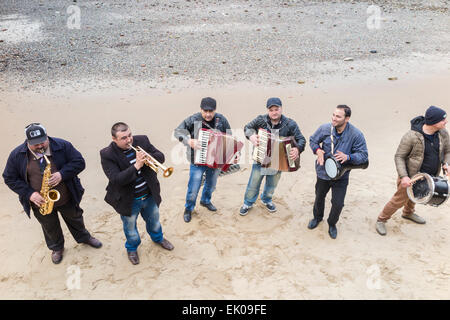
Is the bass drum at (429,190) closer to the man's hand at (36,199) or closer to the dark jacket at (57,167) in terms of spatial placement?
the dark jacket at (57,167)

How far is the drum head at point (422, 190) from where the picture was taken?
4930 millimetres

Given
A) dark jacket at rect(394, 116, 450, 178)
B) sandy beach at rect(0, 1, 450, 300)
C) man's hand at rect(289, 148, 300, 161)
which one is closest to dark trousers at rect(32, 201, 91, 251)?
sandy beach at rect(0, 1, 450, 300)

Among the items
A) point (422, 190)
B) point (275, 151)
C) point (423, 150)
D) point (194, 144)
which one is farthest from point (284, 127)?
point (422, 190)

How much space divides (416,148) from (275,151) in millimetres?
2028

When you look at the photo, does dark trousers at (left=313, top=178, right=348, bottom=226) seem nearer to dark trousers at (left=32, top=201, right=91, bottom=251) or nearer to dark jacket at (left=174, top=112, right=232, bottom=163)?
dark jacket at (left=174, top=112, right=232, bottom=163)

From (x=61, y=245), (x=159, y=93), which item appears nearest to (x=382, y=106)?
(x=159, y=93)

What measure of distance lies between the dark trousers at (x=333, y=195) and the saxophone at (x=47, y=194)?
150 inches

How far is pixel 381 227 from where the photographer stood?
586 centimetres

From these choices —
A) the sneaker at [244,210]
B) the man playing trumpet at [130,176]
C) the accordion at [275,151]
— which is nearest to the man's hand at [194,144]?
the man playing trumpet at [130,176]

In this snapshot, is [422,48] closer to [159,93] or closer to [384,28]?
[384,28]
